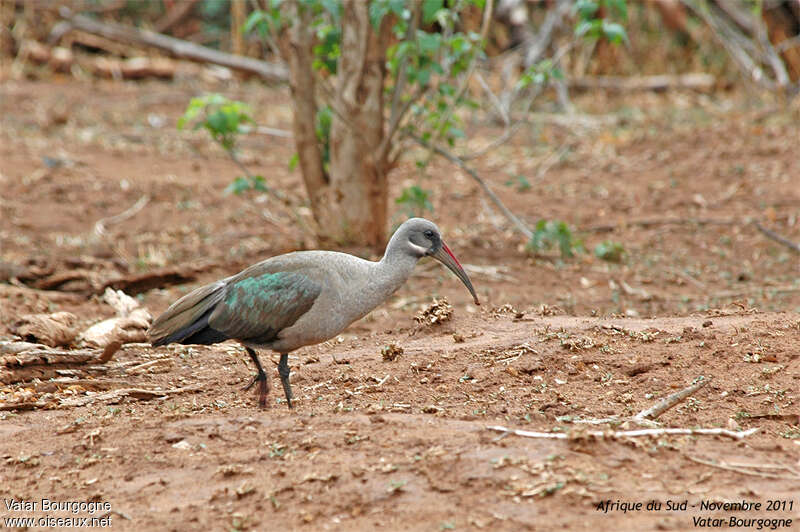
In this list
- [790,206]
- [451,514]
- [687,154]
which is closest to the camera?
[451,514]

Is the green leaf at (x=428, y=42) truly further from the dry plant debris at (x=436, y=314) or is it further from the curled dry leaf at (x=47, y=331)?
the curled dry leaf at (x=47, y=331)

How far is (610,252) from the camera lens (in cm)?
840

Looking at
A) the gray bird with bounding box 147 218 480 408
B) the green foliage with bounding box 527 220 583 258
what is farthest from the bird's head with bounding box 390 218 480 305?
the green foliage with bounding box 527 220 583 258

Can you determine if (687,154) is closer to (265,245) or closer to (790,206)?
(790,206)

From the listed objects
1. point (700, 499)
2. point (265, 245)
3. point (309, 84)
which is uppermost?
point (309, 84)

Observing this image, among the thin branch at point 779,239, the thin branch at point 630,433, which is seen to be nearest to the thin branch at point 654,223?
the thin branch at point 779,239

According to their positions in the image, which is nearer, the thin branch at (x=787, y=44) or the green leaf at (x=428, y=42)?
the green leaf at (x=428, y=42)

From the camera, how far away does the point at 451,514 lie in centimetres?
339

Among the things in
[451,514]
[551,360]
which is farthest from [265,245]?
[451,514]

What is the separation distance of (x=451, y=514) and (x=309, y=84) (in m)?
5.37

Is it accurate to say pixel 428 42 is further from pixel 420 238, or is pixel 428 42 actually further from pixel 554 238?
pixel 420 238

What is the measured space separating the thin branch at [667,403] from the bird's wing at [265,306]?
1615mm

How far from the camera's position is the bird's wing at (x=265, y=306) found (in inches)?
189

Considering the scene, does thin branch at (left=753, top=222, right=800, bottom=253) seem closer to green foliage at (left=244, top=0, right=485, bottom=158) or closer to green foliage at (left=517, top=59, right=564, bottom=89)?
green foliage at (left=517, top=59, right=564, bottom=89)
